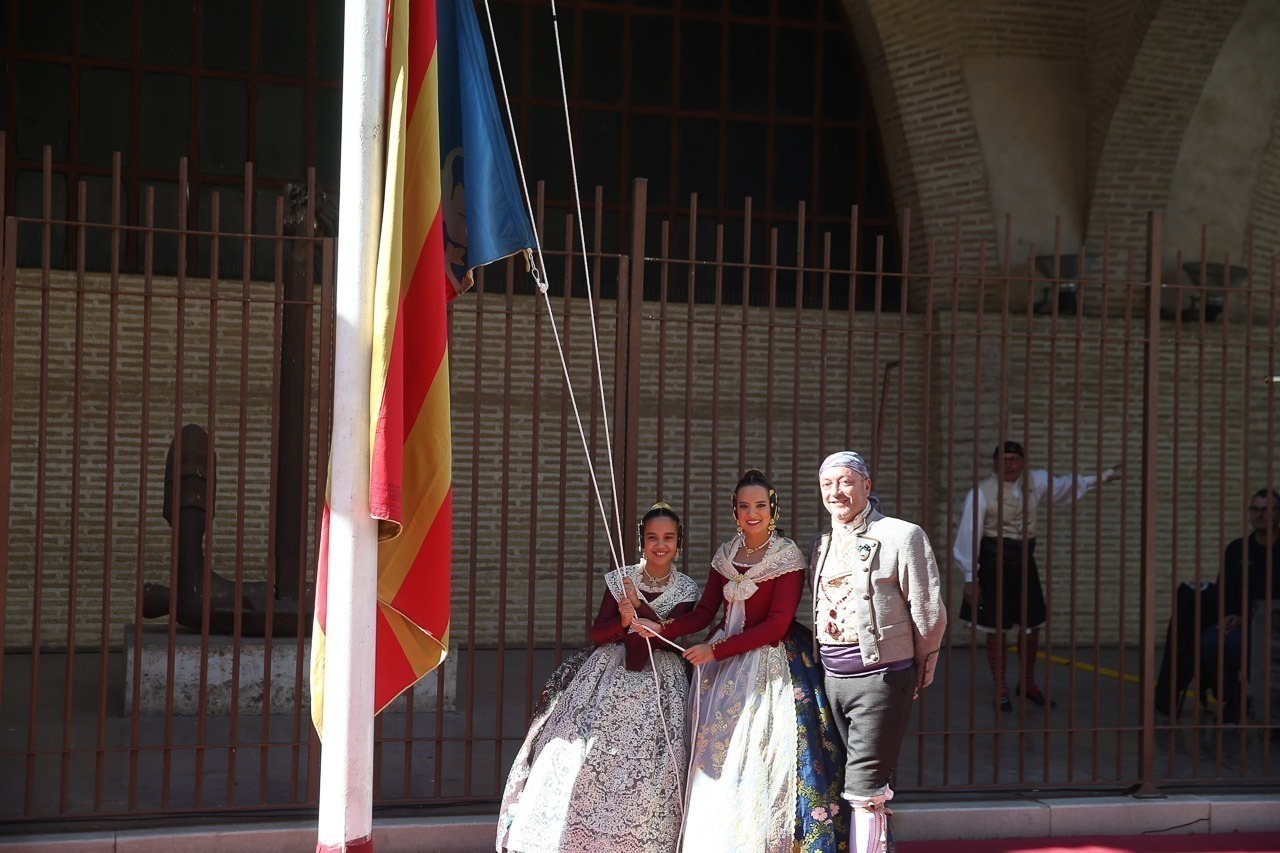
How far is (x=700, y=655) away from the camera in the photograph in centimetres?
476

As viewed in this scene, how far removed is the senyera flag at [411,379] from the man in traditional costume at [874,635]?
150cm

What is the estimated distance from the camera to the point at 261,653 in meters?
7.81

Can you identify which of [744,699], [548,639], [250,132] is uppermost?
[250,132]

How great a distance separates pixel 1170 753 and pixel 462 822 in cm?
322

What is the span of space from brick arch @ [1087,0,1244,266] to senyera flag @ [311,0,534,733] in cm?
845

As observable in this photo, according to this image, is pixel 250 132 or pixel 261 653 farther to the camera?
pixel 250 132

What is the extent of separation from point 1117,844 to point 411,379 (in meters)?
3.73

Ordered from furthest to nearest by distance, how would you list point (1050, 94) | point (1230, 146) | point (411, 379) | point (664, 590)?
point (1230, 146) → point (1050, 94) → point (664, 590) → point (411, 379)

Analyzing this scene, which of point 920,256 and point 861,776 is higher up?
point 920,256

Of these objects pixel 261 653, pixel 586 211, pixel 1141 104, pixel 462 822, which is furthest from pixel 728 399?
pixel 462 822

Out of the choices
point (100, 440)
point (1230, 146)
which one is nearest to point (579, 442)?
point (100, 440)

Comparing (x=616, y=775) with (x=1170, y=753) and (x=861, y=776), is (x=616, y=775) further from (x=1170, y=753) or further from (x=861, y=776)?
(x=1170, y=753)

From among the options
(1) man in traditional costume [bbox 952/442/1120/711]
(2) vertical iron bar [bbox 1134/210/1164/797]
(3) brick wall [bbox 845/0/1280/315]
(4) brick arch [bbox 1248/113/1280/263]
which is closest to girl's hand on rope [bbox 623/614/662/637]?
(2) vertical iron bar [bbox 1134/210/1164/797]

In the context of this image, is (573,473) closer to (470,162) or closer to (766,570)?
(766,570)
